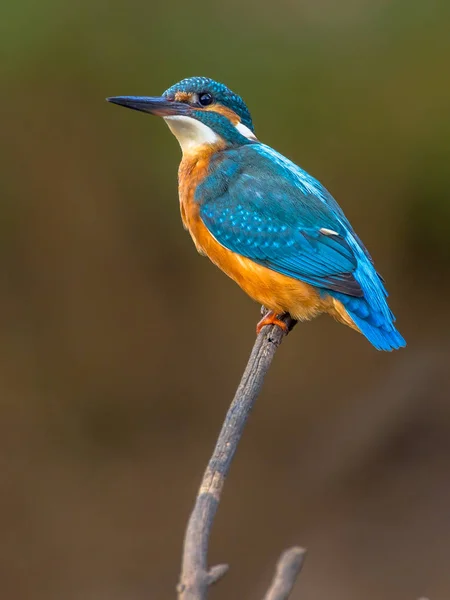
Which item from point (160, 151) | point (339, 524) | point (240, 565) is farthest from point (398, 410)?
point (160, 151)

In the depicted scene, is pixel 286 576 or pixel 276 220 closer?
pixel 286 576

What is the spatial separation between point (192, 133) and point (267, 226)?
39 centimetres

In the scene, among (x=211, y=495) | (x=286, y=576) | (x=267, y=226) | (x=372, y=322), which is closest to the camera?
(x=286, y=576)

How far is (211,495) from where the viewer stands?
1334mm

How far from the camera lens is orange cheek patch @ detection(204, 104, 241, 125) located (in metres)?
2.59

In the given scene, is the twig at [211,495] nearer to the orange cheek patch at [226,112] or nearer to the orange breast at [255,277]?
the orange breast at [255,277]

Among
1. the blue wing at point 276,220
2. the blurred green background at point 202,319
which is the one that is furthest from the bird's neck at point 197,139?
the blurred green background at point 202,319

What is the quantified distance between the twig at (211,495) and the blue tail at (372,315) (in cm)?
30

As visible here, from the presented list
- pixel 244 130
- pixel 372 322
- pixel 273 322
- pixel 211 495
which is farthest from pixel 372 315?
pixel 211 495

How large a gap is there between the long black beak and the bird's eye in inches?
2.3

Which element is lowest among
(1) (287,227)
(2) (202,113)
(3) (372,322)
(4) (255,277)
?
(3) (372,322)

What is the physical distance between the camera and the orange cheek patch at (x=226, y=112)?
259cm

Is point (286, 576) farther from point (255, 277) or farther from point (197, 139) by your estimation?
point (197, 139)

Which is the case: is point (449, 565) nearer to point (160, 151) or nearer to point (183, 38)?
point (160, 151)
